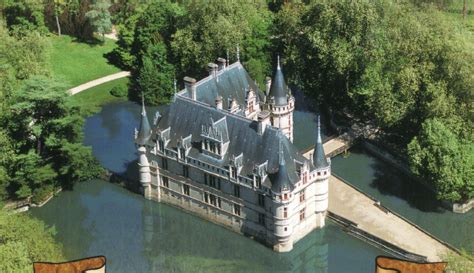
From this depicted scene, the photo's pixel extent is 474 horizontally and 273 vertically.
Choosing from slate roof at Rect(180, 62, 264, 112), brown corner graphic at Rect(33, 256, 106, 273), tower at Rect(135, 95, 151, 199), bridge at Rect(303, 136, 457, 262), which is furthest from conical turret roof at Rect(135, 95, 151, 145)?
brown corner graphic at Rect(33, 256, 106, 273)

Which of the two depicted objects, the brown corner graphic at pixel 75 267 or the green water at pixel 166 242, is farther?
the green water at pixel 166 242

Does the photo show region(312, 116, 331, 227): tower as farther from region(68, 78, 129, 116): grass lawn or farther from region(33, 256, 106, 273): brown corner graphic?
region(33, 256, 106, 273): brown corner graphic

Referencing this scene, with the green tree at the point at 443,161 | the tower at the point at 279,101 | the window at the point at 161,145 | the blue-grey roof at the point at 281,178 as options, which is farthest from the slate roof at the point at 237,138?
the green tree at the point at 443,161

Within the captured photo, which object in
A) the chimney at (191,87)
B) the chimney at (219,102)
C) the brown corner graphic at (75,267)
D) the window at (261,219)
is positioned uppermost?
the brown corner graphic at (75,267)

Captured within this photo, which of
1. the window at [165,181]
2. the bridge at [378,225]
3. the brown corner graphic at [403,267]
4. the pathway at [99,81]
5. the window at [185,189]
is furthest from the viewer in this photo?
the pathway at [99,81]

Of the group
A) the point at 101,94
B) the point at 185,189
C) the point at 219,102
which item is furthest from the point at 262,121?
the point at 101,94

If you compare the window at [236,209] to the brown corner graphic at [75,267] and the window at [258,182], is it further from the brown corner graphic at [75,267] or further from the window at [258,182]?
the brown corner graphic at [75,267]

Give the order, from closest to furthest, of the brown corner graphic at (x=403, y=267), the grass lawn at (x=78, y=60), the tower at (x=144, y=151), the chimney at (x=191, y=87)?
the brown corner graphic at (x=403, y=267) < the chimney at (x=191, y=87) < the tower at (x=144, y=151) < the grass lawn at (x=78, y=60)
